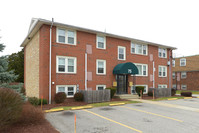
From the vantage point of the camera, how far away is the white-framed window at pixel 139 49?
21.4 meters

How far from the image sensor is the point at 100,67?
59.5 ft

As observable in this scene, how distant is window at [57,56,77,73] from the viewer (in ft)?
50.4

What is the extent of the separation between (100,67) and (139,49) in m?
7.22

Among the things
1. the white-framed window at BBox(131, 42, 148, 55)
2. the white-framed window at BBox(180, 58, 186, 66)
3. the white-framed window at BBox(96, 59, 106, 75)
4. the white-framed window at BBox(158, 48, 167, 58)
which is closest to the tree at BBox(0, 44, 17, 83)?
the white-framed window at BBox(96, 59, 106, 75)

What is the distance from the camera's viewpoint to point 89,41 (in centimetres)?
1730

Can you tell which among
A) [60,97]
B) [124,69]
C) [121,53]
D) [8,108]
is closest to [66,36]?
[60,97]

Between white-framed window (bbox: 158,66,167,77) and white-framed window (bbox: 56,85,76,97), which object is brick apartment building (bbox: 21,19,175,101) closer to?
white-framed window (bbox: 56,85,76,97)

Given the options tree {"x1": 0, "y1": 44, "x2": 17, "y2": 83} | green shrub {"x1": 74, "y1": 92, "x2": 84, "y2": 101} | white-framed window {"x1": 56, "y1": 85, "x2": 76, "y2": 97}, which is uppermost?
tree {"x1": 0, "y1": 44, "x2": 17, "y2": 83}

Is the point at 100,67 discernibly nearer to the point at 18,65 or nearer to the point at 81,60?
the point at 81,60

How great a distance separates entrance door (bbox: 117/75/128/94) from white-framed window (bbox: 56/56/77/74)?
6.29 meters

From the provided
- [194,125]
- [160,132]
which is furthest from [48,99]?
[194,125]

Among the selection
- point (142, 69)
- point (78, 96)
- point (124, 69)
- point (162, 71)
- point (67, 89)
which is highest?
point (142, 69)

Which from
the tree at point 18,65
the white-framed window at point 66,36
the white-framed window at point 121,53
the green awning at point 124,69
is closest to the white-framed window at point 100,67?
the green awning at point 124,69

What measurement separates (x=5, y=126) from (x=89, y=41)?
12.6m
